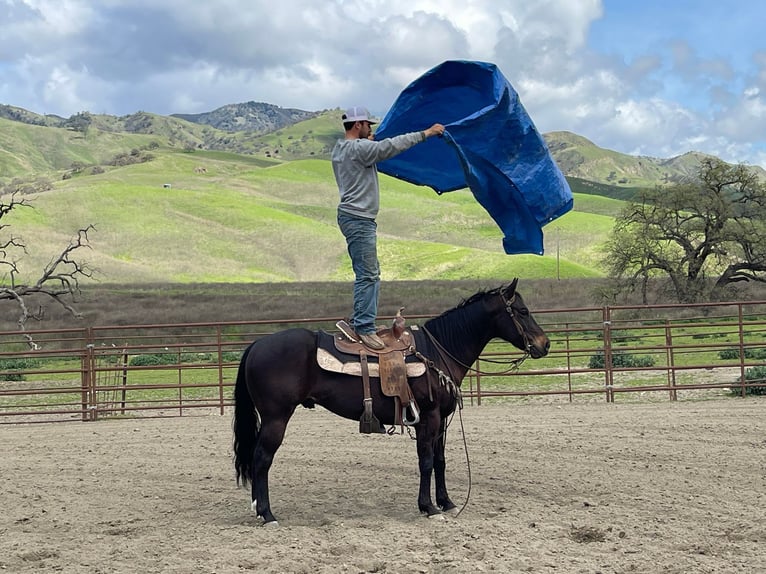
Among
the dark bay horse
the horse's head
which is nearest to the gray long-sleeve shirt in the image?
the dark bay horse

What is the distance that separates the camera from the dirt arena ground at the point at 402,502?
16.9 feet

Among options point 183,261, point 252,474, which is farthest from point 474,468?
point 183,261

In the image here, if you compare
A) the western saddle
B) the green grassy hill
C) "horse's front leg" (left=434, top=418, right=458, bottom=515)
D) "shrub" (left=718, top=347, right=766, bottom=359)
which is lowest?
"horse's front leg" (left=434, top=418, right=458, bottom=515)

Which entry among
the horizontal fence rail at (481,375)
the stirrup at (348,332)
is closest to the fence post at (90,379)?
the horizontal fence rail at (481,375)

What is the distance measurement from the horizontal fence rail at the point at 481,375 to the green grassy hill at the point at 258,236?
26.1 meters

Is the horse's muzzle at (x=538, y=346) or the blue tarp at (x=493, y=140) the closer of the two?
the horse's muzzle at (x=538, y=346)

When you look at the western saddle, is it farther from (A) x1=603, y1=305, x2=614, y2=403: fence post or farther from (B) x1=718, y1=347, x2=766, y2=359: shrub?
(B) x1=718, y1=347, x2=766, y2=359: shrub

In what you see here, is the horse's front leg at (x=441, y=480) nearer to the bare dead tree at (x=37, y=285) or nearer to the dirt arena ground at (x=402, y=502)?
the dirt arena ground at (x=402, y=502)

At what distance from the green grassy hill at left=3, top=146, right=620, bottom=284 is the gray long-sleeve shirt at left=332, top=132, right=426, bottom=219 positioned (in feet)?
129

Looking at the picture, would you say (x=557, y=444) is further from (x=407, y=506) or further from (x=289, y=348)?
(x=289, y=348)

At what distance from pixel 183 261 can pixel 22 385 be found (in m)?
44.2

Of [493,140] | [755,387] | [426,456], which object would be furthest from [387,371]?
[755,387]

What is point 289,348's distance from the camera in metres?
6.16

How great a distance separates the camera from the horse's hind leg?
19.9 ft
